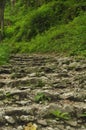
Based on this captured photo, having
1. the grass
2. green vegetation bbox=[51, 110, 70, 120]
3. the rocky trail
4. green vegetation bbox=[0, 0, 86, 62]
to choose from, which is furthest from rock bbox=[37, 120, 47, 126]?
the grass

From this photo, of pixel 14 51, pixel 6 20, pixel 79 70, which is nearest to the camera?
pixel 79 70

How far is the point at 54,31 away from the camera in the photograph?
25.8 meters

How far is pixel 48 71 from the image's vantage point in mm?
12117

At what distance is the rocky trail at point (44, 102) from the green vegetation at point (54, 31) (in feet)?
27.8

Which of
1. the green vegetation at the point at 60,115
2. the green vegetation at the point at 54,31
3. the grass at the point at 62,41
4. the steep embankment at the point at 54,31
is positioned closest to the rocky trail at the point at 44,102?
the green vegetation at the point at 60,115

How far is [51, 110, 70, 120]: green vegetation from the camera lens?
6.30 m

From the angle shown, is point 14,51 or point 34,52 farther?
point 14,51

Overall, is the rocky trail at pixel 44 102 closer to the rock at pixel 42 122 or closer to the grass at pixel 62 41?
the rock at pixel 42 122

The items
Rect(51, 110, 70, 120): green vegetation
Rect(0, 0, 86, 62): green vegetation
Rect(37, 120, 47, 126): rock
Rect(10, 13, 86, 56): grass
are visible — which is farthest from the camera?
Rect(0, 0, 86, 62): green vegetation

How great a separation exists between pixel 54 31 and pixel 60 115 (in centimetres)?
1966

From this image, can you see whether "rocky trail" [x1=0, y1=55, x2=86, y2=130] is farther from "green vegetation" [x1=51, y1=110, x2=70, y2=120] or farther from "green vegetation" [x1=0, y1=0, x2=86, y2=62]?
"green vegetation" [x1=0, y1=0, x2=86, y2=62]

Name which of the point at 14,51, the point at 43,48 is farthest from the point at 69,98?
the point at 14,51

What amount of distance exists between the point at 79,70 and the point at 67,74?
951 mm

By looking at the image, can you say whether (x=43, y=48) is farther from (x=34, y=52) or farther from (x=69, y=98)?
(x=69, y=98)
